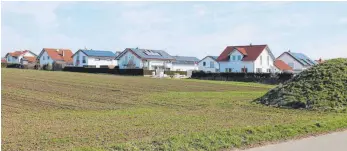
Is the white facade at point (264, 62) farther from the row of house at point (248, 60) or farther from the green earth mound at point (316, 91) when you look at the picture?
the green earth mound at point (316, 91)

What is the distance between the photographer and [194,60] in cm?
8931

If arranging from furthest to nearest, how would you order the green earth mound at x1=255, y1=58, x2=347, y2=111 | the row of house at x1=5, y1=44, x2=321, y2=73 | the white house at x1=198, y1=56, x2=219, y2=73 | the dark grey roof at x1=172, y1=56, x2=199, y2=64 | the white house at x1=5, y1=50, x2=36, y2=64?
the white house at x1=5, y1=50, x2=36, y2=64 → the dark grey roof at x1=172, y1=56, x2=199, y2=64 → the white house at x1=198, y1=56, x2=219, y2=73 → the row of house at x1=5, y1=44, x2=321, y2=73 → the green earth mound at x1=255, y1=58, x2=347, y2=111

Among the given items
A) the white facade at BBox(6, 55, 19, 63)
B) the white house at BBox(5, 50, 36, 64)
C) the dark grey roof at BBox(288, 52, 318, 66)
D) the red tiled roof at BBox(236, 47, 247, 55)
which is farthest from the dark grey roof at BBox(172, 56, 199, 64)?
the white facade at BBox(6, 55, 19, 63)

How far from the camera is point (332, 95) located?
1742 cm

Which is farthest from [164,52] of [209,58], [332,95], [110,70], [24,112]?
[24,112]

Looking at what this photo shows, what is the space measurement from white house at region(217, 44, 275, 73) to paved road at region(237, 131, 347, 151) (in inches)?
2054

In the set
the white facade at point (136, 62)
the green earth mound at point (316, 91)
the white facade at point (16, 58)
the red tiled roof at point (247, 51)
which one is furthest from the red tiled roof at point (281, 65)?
Result: the white facade at point (16, 58)

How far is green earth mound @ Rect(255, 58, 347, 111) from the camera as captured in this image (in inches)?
647

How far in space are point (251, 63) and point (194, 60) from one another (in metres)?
29.0

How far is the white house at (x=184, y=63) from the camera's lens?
81.5 meters

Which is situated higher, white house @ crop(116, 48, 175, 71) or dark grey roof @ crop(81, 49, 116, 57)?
dark grey roof @ crop(81, 49, 116, 57)

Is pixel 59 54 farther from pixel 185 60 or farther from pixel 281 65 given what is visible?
pixel 281 65

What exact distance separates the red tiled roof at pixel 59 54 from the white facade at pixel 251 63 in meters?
38.5

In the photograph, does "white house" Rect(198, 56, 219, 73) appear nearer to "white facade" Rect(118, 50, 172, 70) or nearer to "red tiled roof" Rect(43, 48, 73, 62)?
"white facade" Rect(118, 50, 172, 70)
